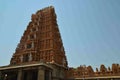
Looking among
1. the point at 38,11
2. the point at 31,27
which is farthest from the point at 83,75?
the point at 38,11

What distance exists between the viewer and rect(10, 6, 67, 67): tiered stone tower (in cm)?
3397

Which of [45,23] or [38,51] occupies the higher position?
[45,23]

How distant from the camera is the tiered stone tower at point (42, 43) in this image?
33969 mm

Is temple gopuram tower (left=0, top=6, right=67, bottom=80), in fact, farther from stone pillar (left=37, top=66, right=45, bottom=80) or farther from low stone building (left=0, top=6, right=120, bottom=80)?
stone pillar (left=37, top=66, right=45, bottom=80)

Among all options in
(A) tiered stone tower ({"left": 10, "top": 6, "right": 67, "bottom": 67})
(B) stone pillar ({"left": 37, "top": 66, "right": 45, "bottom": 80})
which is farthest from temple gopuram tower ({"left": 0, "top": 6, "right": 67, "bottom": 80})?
(B) stone pillar ({"left": 37, "top": 66, "right": 45, "bottom": 80})

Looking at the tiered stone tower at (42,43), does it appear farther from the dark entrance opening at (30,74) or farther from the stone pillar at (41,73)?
the stone pillar at (41,73)

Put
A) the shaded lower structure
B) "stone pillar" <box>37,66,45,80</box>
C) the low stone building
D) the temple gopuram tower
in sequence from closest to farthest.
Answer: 1. "stone pillar" <box>37,66,45,80</box>
2. the shaded lower structure
3. the low stone building
4. the temple gopuram tower

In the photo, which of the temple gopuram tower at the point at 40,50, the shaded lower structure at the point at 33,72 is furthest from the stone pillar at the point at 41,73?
the temple gopuram tower at the point at 40,50

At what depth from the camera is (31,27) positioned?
4016 centimetres

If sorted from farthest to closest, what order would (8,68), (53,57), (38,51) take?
(38,51)
(53,57)
(8,68)

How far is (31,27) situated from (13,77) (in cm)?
1381

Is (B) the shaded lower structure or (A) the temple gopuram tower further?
(A) the temple gopuram tower

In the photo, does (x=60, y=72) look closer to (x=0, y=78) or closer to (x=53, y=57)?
(x=53, y=57)

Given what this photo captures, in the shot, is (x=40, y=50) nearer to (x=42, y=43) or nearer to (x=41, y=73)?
(x=42, y=43)
